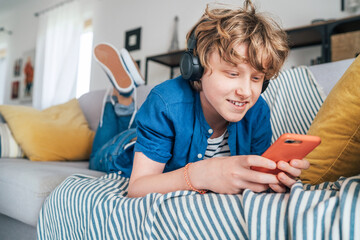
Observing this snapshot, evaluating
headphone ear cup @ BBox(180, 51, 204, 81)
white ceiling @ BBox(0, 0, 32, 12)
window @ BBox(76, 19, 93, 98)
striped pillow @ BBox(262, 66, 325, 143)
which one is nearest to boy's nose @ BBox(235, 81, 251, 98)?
headphone ear cup @ BBox(180, 51, 204, 81)

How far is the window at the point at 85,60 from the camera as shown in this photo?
4047mm

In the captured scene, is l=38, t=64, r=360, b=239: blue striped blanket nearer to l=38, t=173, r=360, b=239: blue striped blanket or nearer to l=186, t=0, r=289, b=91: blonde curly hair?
l=38, t=173, r=360, b=239: blue striped blanket

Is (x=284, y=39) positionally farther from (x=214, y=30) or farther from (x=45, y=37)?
(x=45, y=37)

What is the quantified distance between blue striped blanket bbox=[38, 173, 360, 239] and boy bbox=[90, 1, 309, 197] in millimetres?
35

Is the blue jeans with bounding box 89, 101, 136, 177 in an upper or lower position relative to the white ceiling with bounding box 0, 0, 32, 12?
lower

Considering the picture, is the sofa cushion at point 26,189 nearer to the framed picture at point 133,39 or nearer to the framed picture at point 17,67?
the framed picture at point 133,39

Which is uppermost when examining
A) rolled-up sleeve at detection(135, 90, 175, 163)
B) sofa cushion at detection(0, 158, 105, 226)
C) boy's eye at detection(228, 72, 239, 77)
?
boy's eye at detection(228, 72, 239, 77)

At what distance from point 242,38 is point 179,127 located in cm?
26

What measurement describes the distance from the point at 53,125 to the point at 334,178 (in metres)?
1.48

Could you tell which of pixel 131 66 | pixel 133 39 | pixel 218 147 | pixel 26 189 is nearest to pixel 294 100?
pixel 218 147

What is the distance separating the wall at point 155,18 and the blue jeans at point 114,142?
1.17m

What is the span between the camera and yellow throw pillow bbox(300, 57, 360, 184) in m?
0.57

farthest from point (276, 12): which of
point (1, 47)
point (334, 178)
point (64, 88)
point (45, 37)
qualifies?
point (1, 47)

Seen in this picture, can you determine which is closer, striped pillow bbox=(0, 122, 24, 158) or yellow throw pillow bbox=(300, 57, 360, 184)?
yellow throw pillow bbox=(300, 57, 360, 184)
